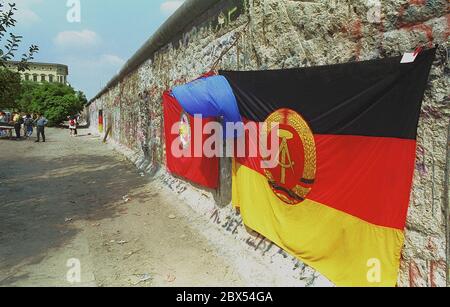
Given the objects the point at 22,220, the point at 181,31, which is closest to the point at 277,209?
the point at 22,220

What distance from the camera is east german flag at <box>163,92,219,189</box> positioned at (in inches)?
240

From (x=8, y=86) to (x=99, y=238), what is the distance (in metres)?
5.43

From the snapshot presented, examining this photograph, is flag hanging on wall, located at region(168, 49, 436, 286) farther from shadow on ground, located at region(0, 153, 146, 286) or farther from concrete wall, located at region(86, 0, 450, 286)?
shadow on ground, located at region(0, 153, 146, 286)

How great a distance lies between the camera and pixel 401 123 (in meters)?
2.62

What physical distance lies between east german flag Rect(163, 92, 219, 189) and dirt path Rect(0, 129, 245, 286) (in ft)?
2.42

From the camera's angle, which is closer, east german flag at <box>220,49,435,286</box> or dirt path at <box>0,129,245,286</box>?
east german flag at <box>220,49,435,286</box>

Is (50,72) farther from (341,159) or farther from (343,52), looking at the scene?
(341,159)

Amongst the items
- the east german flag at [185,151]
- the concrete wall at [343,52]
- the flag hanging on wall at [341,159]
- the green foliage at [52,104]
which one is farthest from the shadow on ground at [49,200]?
the green foliage at [52,104]

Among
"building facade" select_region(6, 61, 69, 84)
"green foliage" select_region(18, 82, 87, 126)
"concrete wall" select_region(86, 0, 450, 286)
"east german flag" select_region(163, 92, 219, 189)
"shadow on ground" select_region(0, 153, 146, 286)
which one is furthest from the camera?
"building facade" select_region(6, 61, 69, 84)

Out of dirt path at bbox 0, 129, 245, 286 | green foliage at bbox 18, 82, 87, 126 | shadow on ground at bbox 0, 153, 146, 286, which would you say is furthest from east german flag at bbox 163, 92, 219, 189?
green foliage at bbox 18, 82, 87, 126

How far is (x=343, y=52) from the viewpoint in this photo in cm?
333

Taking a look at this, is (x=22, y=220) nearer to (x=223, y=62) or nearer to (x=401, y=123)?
(x=223, y=62)

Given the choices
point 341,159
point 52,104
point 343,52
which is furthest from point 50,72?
point 341,159

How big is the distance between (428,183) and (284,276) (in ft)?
5.93
